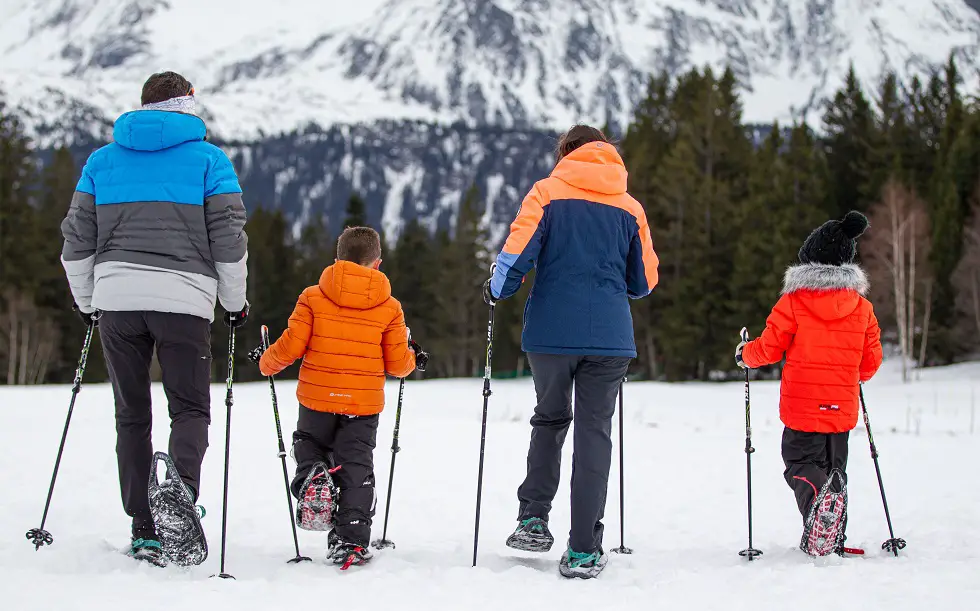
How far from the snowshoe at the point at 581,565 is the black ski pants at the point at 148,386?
1.87 meters

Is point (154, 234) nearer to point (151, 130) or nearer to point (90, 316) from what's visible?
point (151, 130)

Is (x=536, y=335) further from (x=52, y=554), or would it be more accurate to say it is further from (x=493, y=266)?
(x=52, y=554)

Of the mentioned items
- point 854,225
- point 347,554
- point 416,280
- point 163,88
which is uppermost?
point 416,280

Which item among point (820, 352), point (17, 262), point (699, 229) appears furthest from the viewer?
A: point (17, 262)

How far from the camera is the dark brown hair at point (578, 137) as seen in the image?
192 inches

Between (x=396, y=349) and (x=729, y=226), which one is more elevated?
(x=729, y=226)

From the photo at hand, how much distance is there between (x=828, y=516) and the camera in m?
5.01

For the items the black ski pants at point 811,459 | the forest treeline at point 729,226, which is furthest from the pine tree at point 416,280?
the black ski pants at point 811,459

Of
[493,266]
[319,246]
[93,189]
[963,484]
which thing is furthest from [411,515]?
[319,246]

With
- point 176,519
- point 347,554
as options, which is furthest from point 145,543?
point 347,554

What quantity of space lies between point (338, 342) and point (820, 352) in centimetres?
274

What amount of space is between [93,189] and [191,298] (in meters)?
0.76

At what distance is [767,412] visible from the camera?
18.2m

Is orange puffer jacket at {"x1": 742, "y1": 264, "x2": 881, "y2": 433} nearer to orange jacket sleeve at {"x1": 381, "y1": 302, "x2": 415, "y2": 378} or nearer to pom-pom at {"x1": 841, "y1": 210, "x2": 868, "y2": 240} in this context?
pom-pom at {"x1": 841, "y1": 210, "x2": 868, "y2": 240}
